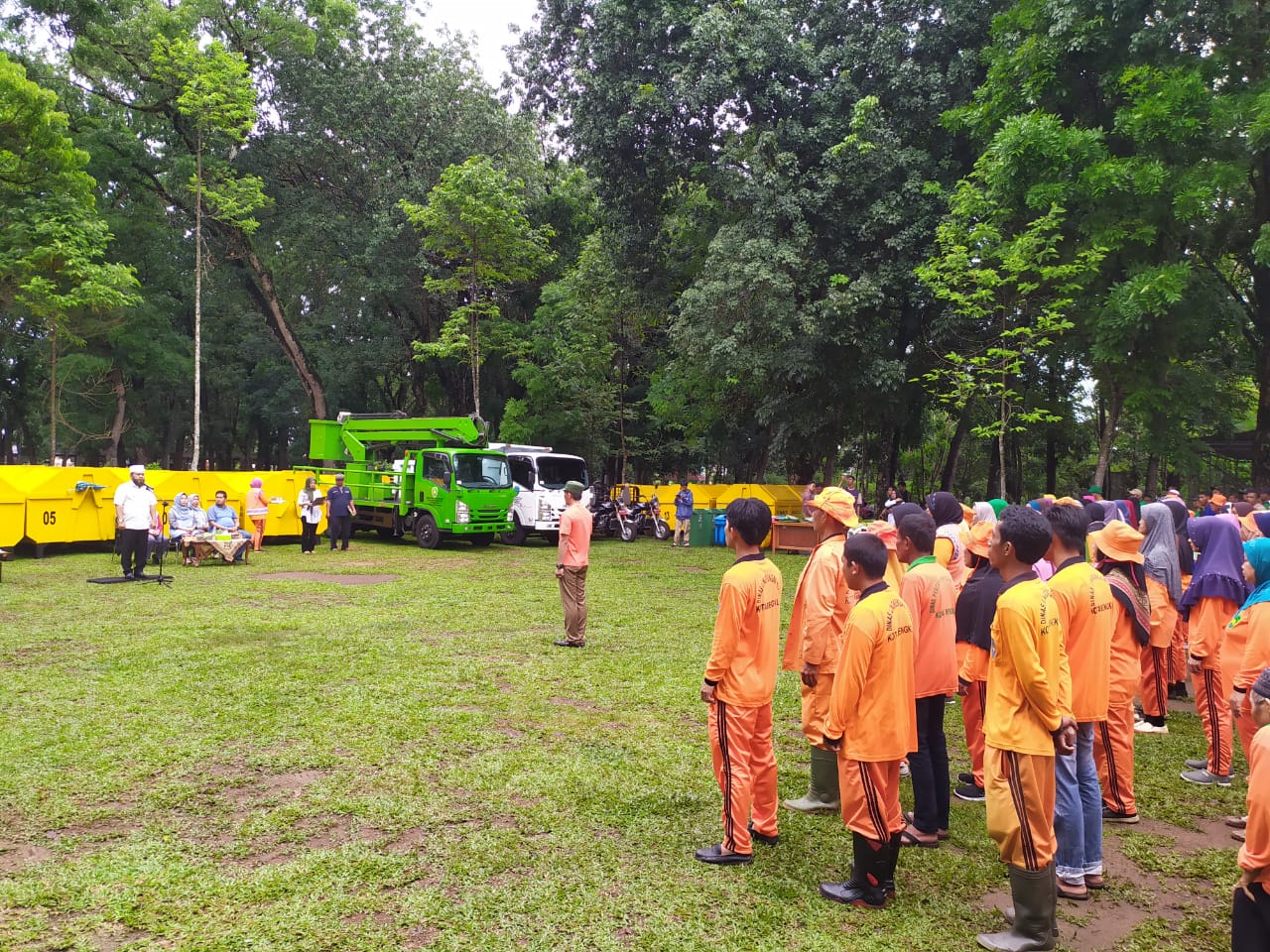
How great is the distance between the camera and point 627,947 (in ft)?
11.5

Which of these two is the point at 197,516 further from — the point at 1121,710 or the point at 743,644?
the point at 1121,710

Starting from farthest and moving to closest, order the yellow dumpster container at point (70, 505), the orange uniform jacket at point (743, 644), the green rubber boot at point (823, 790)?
the yellow dumpster container at point (70, 505) → the green rubber boot at point (823, 790) → the orange uniform jacket at point (743, 644)

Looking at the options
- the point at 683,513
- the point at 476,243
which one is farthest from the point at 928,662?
the point at 476,243

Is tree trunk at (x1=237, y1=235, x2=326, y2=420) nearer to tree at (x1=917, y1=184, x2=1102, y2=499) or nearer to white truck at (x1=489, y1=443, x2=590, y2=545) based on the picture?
white truck at (x1=489, y1=443, x2=590, y2=545)

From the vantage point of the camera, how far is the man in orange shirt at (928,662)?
4.55 m

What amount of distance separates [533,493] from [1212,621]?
17.1 metres

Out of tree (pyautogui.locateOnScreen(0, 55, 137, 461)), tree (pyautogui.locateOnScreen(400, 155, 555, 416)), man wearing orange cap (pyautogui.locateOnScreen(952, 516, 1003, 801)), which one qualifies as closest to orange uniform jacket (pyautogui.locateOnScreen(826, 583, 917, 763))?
man wearing orange cap (pyautogui.locateOnScreen(952, 516, 1003, 801))

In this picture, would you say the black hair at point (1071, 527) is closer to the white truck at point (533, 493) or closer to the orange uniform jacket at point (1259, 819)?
the orange uniform jacket at point (1259, 819)

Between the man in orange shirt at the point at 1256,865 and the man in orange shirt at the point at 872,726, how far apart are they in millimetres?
1394

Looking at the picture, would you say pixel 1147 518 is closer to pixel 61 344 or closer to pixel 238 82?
pixel 238 82

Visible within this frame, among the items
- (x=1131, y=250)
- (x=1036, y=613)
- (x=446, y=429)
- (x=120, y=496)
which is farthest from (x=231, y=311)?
(x=1036, y=613)

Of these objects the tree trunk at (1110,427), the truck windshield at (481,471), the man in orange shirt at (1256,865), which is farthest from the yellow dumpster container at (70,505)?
the tree trunk at (1110,427)

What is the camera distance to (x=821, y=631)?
437 centimetres

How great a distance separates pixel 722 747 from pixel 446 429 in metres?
17.3
